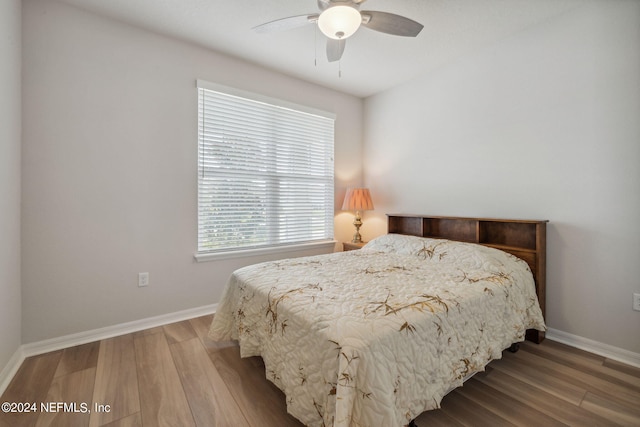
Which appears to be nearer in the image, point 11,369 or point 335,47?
point 11,369

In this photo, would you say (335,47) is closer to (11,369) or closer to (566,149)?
(566,149)

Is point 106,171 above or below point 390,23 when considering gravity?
below

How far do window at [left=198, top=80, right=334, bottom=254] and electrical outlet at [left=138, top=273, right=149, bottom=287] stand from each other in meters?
0.47

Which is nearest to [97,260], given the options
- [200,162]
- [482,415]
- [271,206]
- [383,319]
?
[200,162]

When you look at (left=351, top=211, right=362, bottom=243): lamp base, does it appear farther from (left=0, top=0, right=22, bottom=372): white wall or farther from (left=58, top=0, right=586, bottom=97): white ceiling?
(left=0, top=0, right=22, bottom=372): white wall

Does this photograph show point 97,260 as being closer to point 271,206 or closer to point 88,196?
point 88,196

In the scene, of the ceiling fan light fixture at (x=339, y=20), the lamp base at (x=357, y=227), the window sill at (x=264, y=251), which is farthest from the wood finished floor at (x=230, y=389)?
the ceiling fan light fixture at (x=339, y=20)

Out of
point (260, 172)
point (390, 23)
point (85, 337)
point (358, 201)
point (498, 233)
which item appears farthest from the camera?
point (358, 201)

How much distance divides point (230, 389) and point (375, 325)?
1031 millimetres

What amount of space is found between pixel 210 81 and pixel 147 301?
207 centimetres

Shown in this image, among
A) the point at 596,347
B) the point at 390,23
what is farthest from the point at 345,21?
the point at 596,347

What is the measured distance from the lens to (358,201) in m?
3.38

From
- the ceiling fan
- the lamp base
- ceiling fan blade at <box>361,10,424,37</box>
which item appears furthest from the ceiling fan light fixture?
the lamp base

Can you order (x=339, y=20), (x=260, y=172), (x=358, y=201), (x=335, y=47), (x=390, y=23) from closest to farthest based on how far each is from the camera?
1. (x=339, y=20)
2. (x=390, y=23)
3. (x=335, y=47)
4. (x=260, y=172)
5. (x=358, y=201)
